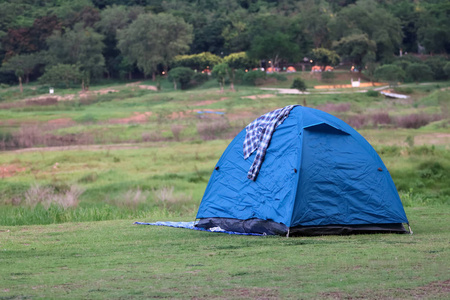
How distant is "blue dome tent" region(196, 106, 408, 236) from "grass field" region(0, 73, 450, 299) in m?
0.41

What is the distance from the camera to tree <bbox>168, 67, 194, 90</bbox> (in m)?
77.2

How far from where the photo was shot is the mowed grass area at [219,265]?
19.4 feet

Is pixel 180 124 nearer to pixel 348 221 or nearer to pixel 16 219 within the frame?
pixel 16 219

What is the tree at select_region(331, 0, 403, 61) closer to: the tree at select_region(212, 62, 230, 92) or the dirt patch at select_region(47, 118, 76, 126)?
the tree at select_region(212, 62, 230, 92)

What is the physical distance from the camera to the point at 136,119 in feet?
151

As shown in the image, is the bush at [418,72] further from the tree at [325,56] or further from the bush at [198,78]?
the bush at [198,78]

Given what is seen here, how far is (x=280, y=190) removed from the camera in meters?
9.91

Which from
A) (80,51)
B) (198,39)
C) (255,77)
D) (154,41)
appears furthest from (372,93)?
(80,51)

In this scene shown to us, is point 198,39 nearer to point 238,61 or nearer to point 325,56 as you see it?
point 238,61

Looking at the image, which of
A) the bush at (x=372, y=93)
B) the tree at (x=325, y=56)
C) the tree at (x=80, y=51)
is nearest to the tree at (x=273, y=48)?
the tree at (x=325, y=56)

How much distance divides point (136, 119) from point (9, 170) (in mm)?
19871

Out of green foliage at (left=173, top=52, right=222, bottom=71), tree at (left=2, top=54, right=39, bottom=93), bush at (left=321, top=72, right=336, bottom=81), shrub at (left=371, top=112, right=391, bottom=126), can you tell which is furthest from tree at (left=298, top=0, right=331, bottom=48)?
shrub at (left=371, top=112, right=391, bottom=126)

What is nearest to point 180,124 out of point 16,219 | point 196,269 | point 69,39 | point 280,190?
point 16,219

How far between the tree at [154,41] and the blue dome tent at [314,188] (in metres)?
76.3
